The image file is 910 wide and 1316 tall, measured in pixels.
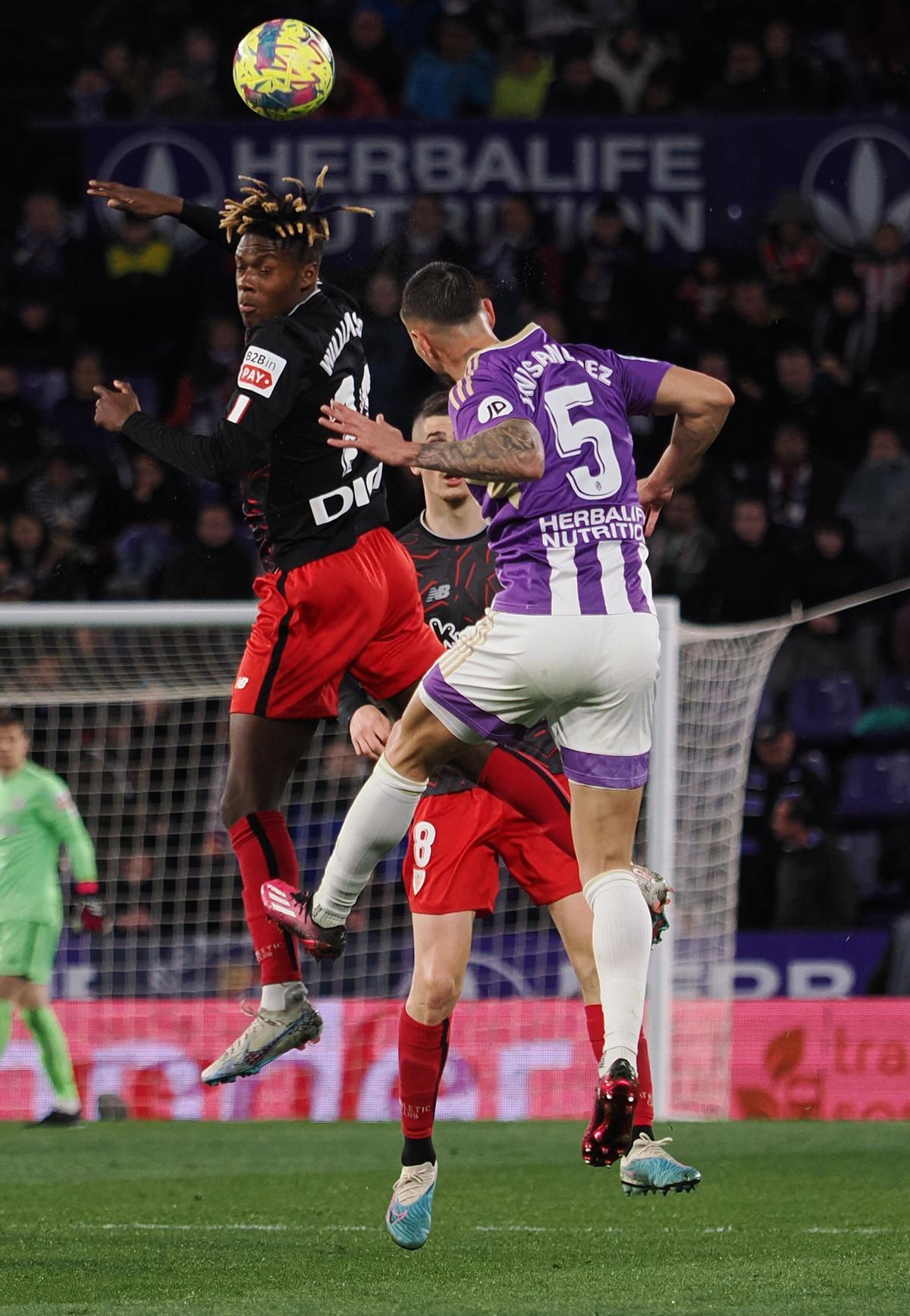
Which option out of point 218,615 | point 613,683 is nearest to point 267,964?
point 613,683

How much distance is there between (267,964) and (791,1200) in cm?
258

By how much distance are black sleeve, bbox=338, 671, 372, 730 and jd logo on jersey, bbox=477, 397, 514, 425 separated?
1896 millimetres

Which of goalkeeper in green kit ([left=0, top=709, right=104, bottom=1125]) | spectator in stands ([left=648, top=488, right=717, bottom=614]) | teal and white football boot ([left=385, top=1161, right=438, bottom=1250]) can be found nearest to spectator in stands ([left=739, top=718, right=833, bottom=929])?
spectator in stands ([left=648, top=488, right=717, bottom=614])

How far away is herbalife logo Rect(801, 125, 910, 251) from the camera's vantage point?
15.6m

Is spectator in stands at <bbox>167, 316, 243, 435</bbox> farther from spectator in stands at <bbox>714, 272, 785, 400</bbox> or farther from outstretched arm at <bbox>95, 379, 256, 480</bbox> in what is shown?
outstretched arm at <bbox>95, 379, 256, 480</bbox>

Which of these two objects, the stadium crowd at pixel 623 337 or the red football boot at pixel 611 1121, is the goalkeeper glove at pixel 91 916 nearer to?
the stadium crowd at pixel 623 337

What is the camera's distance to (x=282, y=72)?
694cm

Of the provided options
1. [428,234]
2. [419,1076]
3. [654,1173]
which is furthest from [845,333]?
[654,1173]

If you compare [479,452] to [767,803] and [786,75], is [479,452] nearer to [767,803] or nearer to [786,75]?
[767,803]

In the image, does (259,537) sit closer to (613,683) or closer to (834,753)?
(613,683)

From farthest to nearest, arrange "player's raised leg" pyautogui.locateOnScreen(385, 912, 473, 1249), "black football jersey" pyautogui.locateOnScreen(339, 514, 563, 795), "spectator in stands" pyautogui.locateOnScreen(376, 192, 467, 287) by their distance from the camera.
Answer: "spectator in stands" pyautogui.locateOnScreen(376, 192, 467, 287)
"black football jersey" pyautogui.locateOnScreen(339, 514, 563, 795)
"player's raised leg" pyautogui.locateOnScreen(385, 912, 473, 1249)

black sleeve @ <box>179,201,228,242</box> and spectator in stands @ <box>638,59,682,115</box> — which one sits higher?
spectator in stands @ <box>638,59,682,115</box>

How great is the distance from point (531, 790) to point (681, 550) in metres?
7.29

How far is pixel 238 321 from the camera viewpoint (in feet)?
49.6
